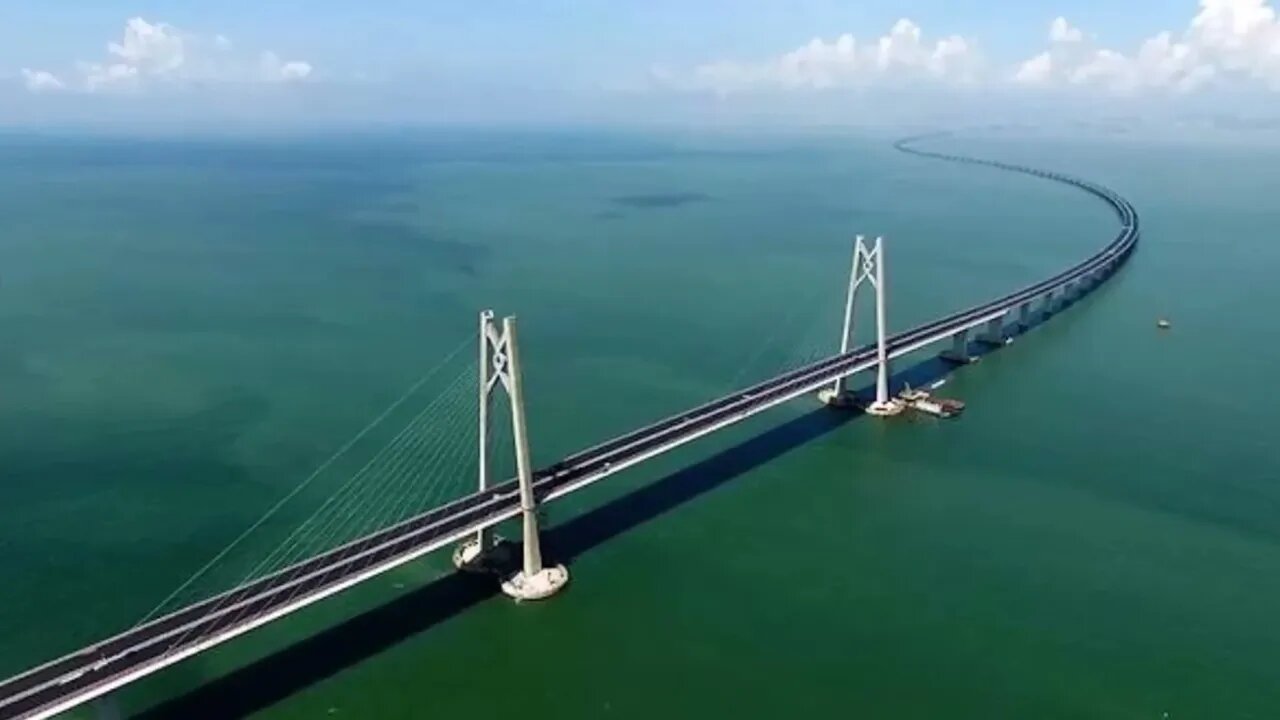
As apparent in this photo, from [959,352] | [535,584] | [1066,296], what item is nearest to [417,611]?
[535,584]

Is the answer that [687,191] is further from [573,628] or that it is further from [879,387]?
[573,628]

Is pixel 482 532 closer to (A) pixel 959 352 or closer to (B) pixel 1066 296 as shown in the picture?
(A) pixel 959 352

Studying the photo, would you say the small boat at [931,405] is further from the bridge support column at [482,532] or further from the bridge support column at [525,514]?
the bridge support column at [482,532]

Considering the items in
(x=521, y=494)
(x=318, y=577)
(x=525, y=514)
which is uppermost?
(x=521, y=494)

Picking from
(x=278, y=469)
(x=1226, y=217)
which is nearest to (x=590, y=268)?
(x=278, y=469)

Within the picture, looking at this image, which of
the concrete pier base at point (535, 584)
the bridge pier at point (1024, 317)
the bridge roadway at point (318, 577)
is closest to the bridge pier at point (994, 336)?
the bridge pier at point (1024, 317)

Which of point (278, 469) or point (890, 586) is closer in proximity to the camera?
point (890, 586)
